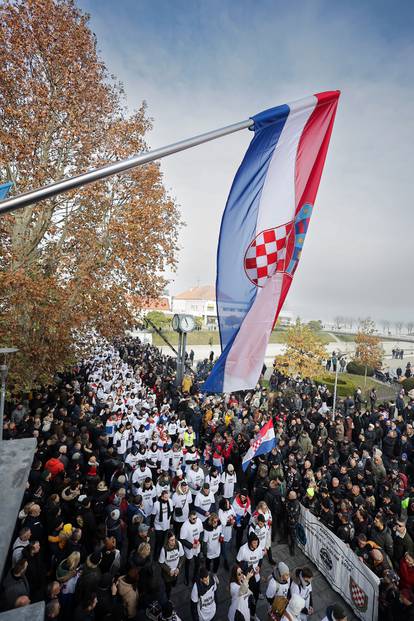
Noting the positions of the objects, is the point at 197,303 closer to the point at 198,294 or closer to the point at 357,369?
the point at 198,294

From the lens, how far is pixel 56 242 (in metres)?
15.0

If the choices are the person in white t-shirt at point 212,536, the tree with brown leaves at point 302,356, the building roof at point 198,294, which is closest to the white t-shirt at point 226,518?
the person in white t-shirt at point 212,536

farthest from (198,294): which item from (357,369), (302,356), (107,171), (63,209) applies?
(107,171)

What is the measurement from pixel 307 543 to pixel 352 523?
148 centimetres

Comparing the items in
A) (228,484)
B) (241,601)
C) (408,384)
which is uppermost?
(241,601)

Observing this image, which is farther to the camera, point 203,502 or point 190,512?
point 203,502

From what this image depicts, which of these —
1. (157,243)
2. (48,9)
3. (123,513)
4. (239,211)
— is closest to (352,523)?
(123,513)

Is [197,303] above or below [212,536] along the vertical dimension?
above

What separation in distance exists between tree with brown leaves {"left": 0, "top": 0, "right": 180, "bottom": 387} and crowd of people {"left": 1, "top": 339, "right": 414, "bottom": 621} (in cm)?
358

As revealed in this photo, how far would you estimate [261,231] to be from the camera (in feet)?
16.4

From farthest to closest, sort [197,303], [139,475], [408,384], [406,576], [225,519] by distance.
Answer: [197,303] < [408,384] < [139,475] < [225,519] < [406,576]

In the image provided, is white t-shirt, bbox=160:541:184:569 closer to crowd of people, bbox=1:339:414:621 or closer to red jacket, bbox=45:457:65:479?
crowd of people, bbox=1:339:414:621

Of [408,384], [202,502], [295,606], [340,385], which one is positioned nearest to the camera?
[295,606]

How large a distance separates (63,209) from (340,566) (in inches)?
575
